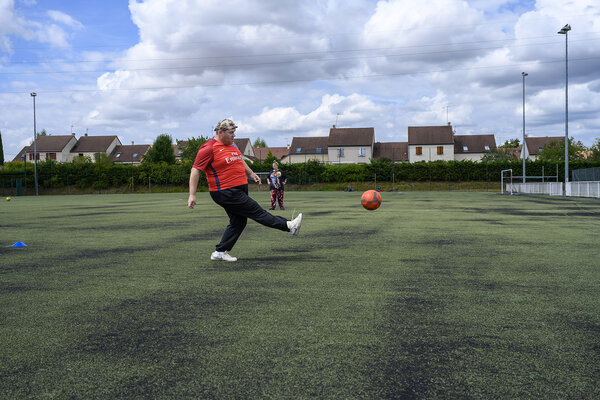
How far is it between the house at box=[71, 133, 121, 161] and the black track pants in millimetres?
95778

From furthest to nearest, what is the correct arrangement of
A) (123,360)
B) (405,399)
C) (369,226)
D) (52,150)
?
(52,150), (369,226), (123,360), (405,399)

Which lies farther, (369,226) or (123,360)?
(369,226)

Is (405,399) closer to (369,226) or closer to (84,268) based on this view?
(84,268)

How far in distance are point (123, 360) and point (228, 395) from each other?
87 centimetres

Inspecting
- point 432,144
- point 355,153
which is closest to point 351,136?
point 355,153

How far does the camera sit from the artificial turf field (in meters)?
2.63

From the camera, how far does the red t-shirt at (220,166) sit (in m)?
6.55

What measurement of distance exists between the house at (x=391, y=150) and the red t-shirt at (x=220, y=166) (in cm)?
7761

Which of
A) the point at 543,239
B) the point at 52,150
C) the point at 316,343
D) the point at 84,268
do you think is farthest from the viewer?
the point at 52,150

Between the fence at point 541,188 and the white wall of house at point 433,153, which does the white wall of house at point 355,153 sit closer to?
the white wall of house at point 433,153

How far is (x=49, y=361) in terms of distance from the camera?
117 inches

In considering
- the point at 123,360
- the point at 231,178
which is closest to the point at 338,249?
the point at 231,178

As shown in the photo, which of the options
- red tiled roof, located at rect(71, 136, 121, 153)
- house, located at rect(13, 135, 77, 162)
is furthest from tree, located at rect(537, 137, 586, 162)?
house, located at rect(13, 135, 77, 162)

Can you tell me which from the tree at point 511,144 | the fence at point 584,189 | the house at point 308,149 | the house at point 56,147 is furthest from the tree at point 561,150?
the house at point 56,147
